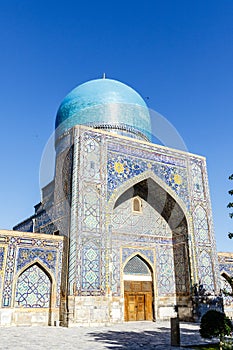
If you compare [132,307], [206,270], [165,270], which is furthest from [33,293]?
[206,270]

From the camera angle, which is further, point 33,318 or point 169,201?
point 169,201

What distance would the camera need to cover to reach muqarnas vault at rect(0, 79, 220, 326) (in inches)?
355

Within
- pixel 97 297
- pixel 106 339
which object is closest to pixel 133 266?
pixel 97 297

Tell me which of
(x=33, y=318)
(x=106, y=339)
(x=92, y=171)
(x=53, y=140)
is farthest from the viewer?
(x=53, y=140)

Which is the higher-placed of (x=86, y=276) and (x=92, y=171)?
(x=92, y=171)

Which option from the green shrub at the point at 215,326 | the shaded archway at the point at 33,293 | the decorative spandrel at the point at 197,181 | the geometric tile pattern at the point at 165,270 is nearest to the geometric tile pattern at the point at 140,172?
the decorative spandrel at the point at 197,181

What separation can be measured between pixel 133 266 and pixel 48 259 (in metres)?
2.91

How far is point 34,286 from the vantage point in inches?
360

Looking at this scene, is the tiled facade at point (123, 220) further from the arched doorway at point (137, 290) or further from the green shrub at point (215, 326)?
the green shrub at point (215, 326)

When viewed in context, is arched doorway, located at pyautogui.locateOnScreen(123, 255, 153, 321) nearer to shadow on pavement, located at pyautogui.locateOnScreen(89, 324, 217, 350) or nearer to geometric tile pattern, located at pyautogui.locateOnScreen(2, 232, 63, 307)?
geometric tile pattern, located at pyautogui.locateOnScreen(2, 232, 63, 307)

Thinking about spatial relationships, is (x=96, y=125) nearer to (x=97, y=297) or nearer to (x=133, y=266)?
(x=133, y=266)

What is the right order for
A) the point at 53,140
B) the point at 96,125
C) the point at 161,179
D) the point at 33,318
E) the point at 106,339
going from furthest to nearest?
1. the point at 53,140
2. the point at 96,125
3. the point at 161,179
4. the point at 33,318
5. the point at 106,339

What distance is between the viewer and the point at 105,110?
1313 centimetres

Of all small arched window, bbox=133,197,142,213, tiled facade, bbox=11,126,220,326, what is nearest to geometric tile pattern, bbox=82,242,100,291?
tiled facade, bbox=11,126,220,326
